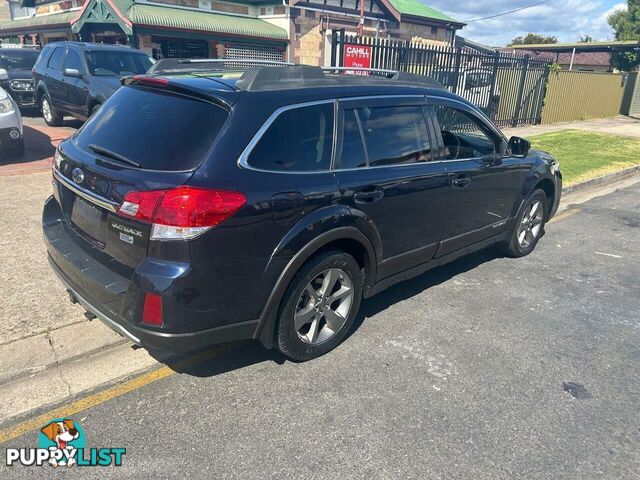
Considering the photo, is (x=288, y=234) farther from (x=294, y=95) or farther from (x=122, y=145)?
(x=122, y=145)

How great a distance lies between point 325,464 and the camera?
2539mm

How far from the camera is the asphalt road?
2561 mm

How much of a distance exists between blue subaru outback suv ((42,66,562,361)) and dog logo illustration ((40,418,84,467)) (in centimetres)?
58

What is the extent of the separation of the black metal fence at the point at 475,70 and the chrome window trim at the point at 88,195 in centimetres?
890

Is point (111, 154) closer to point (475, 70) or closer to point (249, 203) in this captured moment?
point (249, 203)

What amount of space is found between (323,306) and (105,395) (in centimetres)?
144

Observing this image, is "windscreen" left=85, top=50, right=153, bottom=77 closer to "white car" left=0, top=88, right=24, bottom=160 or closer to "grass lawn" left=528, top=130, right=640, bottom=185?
"white car" left=0, top=88, right=24, bottom=160

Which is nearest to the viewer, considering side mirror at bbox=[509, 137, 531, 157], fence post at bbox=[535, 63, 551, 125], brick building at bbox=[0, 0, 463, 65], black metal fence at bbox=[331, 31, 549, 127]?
side mirror at bbox=[509, 137, 531, 157]

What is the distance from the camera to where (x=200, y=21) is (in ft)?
61.7

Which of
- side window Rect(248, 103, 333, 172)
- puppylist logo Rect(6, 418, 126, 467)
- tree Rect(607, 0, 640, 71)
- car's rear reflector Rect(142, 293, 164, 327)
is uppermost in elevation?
tree Rect(607, 0, 640, 71)

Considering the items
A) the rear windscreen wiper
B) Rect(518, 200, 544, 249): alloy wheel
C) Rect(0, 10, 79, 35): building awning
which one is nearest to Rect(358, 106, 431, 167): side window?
the rear windscreen wiper

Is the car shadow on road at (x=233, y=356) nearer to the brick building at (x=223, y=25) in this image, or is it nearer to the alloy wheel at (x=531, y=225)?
the alloy wheel at (x=531, y=225)

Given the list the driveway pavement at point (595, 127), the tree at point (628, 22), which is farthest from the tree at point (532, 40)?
the driveway pavement at point (595, 127)

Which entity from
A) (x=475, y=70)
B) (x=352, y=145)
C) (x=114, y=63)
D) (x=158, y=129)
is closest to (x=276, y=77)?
(x=352, y=145)
